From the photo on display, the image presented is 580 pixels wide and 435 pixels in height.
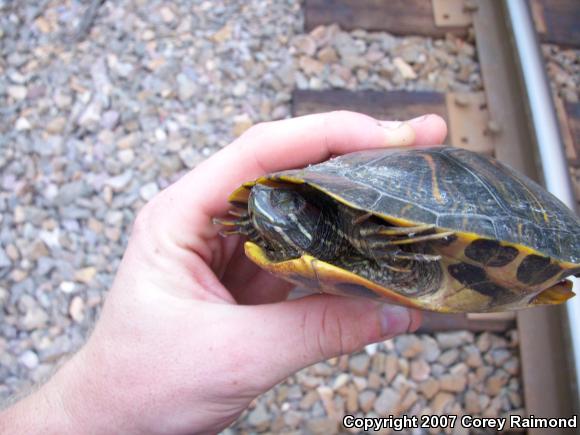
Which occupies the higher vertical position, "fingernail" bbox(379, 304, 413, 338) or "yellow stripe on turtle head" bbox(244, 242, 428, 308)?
"yellow stripe on turtle head" bbox(244, 242, 428, 308)

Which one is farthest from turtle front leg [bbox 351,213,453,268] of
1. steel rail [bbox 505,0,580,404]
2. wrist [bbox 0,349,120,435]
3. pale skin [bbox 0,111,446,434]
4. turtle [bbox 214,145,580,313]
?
steel rail [bbox 505,0,580,404]

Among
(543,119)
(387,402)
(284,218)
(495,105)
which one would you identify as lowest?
(387,402)

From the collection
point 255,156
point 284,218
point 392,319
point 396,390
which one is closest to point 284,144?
point 255,156

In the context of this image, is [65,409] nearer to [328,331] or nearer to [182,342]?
[182,342]

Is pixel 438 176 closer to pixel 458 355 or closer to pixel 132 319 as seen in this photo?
pixel 132 319

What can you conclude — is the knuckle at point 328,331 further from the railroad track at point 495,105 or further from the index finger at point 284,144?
the railroad track at point 495,105

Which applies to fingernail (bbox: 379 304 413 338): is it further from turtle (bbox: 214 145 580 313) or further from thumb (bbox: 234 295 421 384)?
turtle (bbox: 214 145 580 313)

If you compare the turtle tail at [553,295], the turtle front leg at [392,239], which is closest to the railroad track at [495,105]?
the turtle tail at [553,295]
